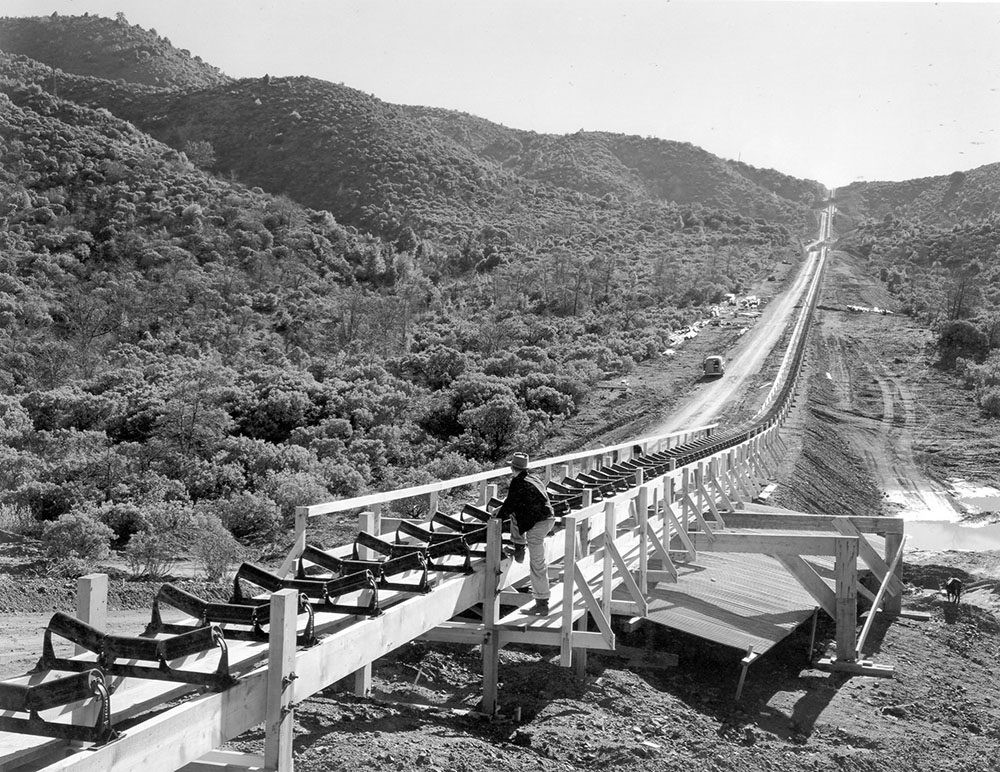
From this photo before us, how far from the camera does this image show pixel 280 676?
208 inches

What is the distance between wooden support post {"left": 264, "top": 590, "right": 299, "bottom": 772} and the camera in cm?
522

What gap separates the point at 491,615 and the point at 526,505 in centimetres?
112

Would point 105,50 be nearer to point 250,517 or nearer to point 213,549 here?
point 250,517

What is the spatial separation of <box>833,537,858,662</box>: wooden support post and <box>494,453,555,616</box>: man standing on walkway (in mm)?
5471

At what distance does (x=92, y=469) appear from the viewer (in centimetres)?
2072

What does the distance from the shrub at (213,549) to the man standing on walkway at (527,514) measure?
5857 millimetres

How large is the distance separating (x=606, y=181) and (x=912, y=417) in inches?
4398

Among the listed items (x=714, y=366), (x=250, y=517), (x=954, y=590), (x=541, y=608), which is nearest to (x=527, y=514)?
(x=541, y=608)

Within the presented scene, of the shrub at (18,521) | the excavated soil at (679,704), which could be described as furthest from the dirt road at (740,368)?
the shrub at (18,521)

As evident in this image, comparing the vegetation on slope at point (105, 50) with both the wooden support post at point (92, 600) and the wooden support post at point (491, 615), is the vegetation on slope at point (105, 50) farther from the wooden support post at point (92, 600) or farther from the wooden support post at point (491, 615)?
the wooden support post at point (92, 600)

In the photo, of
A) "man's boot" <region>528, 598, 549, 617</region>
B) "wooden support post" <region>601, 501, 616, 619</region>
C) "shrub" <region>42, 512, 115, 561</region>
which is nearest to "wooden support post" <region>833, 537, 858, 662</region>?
"wooden support post" <region>601, 501, 616, 619</region>

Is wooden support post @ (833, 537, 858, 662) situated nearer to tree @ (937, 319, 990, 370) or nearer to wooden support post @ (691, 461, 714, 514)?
wooden support post @ (691, 461, 714, 514)

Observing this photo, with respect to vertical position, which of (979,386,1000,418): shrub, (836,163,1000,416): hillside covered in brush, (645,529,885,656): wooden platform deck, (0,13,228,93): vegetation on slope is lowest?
(645,529,885,656): wooden platform deck

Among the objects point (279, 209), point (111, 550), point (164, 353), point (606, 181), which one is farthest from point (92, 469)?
→ point (606, 181)
